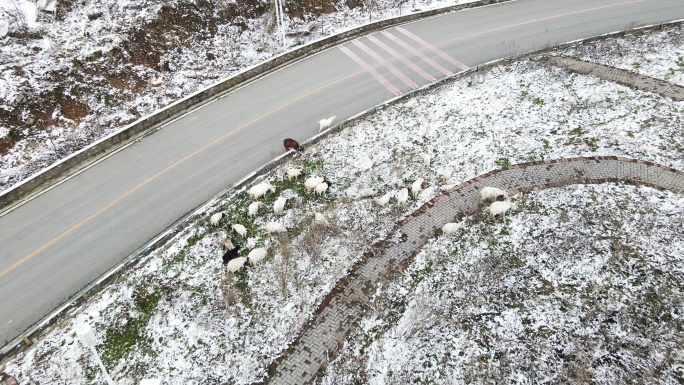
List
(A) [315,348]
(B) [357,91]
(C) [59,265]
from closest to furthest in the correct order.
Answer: (A) [315,348], (C) [59,265], (B) [357,91]

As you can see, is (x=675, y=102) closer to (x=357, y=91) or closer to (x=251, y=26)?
(x=357, y=91)

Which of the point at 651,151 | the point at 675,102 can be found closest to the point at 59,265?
the point at 651,151

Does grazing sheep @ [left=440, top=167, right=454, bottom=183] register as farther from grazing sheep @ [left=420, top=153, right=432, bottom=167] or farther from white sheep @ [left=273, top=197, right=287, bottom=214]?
white sheep @ [left=273, top=197, right=287, bottom=214]

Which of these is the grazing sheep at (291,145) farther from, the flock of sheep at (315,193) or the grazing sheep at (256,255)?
the grazing sheep at (256,255)

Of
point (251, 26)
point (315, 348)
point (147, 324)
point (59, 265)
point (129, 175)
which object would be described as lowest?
point (315, 348)

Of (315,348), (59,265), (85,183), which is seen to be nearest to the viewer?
(315,348)

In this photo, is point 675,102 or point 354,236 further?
point 675,102

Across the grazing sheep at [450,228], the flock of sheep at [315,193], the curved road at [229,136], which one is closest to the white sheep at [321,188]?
the flock of sheep at [315,193]
